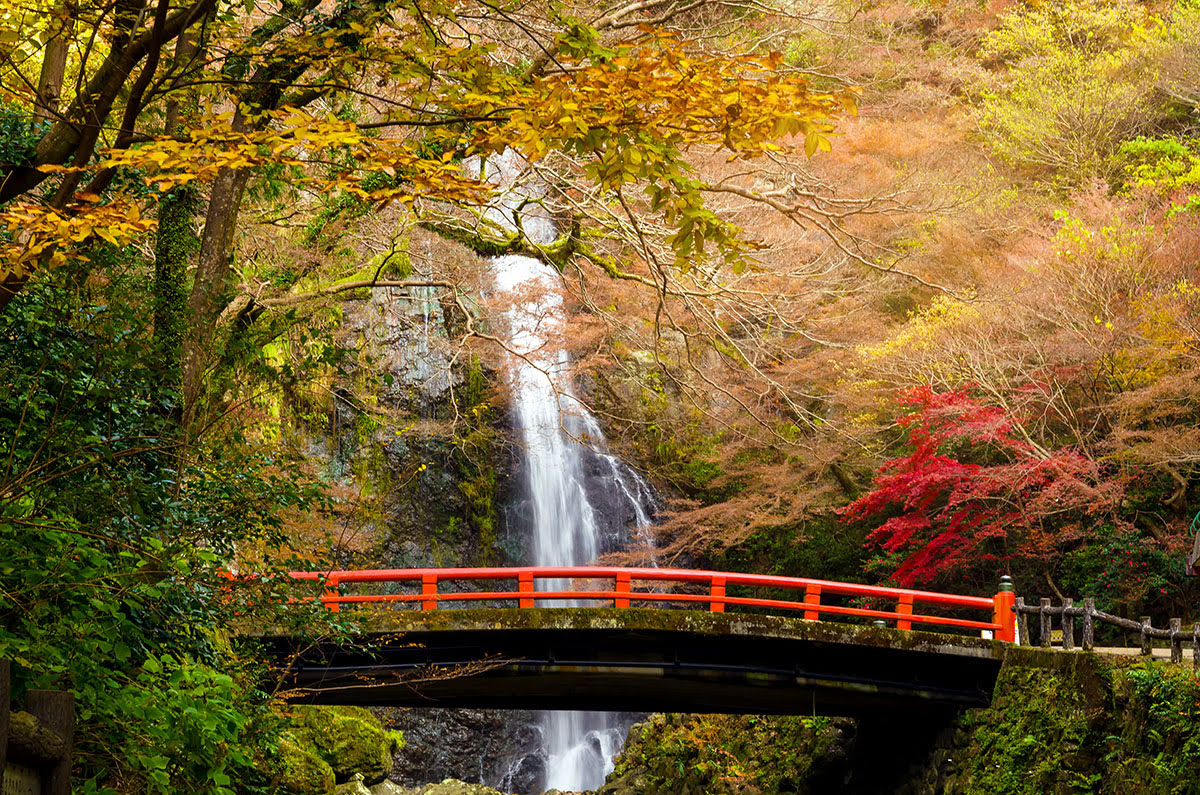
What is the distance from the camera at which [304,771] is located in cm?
1270

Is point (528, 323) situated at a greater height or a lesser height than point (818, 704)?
greater

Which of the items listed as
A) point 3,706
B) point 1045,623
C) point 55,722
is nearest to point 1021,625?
point 1045,623

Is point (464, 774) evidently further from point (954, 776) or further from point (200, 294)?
point (200, 294)

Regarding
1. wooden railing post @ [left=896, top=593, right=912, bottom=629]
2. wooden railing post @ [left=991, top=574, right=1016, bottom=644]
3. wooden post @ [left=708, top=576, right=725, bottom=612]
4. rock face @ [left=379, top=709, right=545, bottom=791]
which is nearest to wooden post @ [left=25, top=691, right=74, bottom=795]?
wooden post @ [left=708, top=576, right=725, bottom=612]

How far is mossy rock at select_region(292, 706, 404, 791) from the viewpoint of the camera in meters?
14.5

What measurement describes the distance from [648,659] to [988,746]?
165 inches

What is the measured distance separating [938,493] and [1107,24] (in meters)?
10.6

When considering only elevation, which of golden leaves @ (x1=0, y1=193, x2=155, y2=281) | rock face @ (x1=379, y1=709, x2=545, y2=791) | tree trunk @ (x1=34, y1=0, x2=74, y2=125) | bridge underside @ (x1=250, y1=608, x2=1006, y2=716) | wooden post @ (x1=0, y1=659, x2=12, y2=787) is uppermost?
tree trunk @ (x1=34, y1=0, x2=74, y2=125)

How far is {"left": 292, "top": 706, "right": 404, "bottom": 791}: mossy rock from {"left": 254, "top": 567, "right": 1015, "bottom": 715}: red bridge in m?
2.28

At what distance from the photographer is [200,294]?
7.09 m

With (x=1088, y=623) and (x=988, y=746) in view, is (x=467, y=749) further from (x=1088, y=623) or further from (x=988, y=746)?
(x=1088, y=623)

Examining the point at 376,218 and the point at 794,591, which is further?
the point at 794,591

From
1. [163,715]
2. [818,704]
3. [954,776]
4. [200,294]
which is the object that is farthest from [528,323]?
[163,715]

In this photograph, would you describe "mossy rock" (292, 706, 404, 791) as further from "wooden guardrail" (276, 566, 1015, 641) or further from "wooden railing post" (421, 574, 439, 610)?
"wooden railing post" (421, 574, 439, 610)
